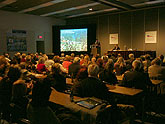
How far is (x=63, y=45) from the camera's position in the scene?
1595cm

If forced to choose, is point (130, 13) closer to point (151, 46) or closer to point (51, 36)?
point (151, 46)

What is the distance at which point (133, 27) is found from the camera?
1342 centimetres

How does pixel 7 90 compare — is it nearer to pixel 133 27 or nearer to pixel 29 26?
pixel 133 27

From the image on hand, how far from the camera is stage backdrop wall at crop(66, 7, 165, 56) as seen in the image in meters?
12.2

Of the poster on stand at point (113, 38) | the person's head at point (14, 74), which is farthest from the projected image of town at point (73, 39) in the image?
the person's head at point (14, 74)

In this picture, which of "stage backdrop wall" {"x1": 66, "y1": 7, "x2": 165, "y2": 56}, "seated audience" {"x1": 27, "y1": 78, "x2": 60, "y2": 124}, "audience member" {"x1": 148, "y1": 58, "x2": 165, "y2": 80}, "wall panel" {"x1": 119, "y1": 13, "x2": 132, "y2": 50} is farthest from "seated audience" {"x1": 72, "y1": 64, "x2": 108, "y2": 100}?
"wall panel" {"x1": 119, "y1": 13, "x2": 132, "y2": 50}

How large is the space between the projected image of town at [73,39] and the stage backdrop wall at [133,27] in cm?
141

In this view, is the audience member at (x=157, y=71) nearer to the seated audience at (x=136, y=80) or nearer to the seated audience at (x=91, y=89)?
the seated audience at (x=136, y=80)

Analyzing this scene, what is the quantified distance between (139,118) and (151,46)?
32.3 feet

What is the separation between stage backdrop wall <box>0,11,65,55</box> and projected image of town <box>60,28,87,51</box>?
4.74ft

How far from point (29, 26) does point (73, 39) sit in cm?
392

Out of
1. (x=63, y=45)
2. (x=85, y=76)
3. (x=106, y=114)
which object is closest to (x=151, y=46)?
(x=63, y=45)

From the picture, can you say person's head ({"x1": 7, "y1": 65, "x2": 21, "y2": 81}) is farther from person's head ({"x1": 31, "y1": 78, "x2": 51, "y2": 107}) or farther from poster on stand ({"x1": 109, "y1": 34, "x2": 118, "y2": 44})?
poster on stand ({"x1": 109, "y1": 34, "x2": 118, "y2": 44})

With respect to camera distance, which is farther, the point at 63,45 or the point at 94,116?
the point at 63,45
